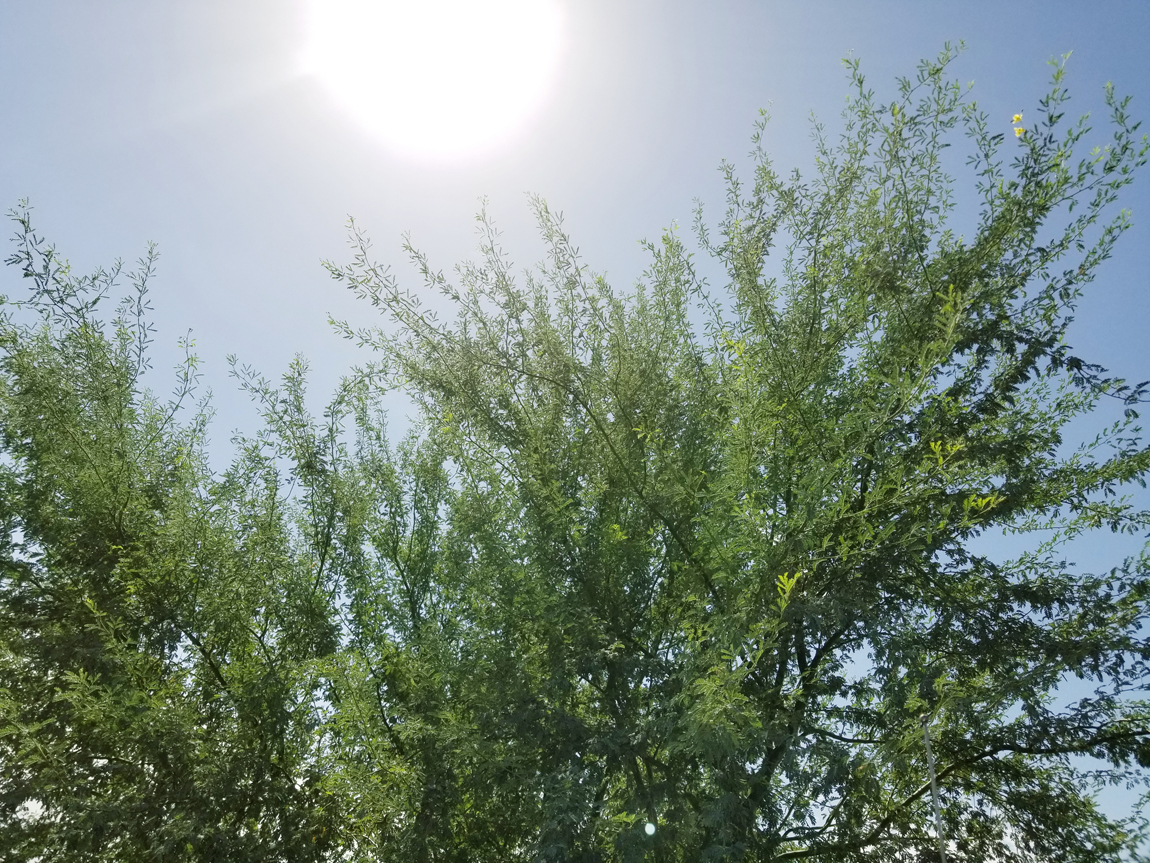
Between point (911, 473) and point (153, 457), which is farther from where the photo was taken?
point (153, 457)

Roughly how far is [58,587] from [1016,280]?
782 cm

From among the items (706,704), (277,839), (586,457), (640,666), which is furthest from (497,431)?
(277,839)

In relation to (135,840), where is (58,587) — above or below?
above

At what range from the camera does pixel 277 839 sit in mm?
5832

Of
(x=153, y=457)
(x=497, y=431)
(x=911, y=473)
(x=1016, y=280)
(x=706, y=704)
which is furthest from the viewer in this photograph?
(x=153, y=457)

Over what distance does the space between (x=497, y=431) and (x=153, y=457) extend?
323 centimetres

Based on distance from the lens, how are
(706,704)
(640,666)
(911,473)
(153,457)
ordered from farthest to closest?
(153,457)
(640,666)
(911,473)
(706,704)

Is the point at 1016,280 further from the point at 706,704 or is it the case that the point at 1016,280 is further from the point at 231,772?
the point at 231,772

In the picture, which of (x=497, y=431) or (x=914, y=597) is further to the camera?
(x=497, y=431)

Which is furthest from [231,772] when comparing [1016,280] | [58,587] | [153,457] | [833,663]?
[1016,280]

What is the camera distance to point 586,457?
6.48 m

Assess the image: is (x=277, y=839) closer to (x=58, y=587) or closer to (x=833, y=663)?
(x=58, y=587)

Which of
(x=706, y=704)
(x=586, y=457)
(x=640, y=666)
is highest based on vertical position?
(x=586, y=457)

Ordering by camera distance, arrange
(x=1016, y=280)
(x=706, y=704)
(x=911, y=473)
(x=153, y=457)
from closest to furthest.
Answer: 1. (x=706, y=704)
2. (x=911, y=473)
3. (x=1016, y=280)
4. (x=153, y=457)
